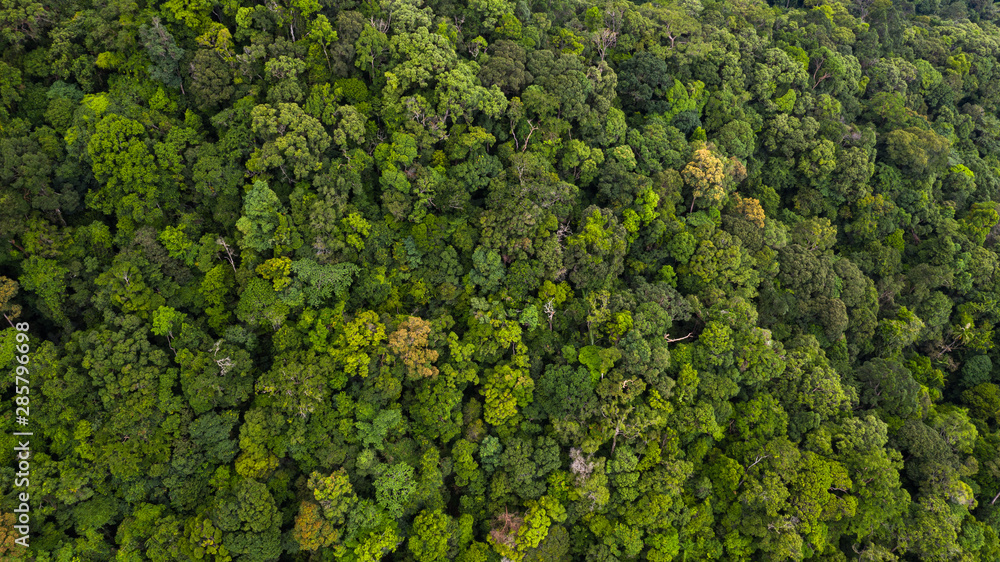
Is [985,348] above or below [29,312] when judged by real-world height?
below

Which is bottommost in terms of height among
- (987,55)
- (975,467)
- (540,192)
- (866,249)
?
(975,467)

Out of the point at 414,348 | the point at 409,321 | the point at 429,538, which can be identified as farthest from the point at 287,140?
the point at 429,538

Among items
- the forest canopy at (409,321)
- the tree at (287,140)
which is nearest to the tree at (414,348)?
the forest canopy at (409,321)

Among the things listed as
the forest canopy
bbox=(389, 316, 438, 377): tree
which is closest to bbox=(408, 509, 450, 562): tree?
the forest canopy

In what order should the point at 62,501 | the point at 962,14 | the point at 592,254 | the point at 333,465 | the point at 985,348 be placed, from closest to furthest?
the point at 62,501, the point at 333,465, the point at 592,254, the point at 985,348, the point at 962,14

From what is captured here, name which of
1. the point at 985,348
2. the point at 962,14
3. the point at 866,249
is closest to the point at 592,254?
the point at 866,249

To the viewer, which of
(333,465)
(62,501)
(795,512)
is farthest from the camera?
(795,512)

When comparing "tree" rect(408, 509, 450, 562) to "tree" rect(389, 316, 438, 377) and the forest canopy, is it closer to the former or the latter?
the forest canopy

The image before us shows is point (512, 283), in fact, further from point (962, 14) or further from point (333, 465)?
point (962, 14)
